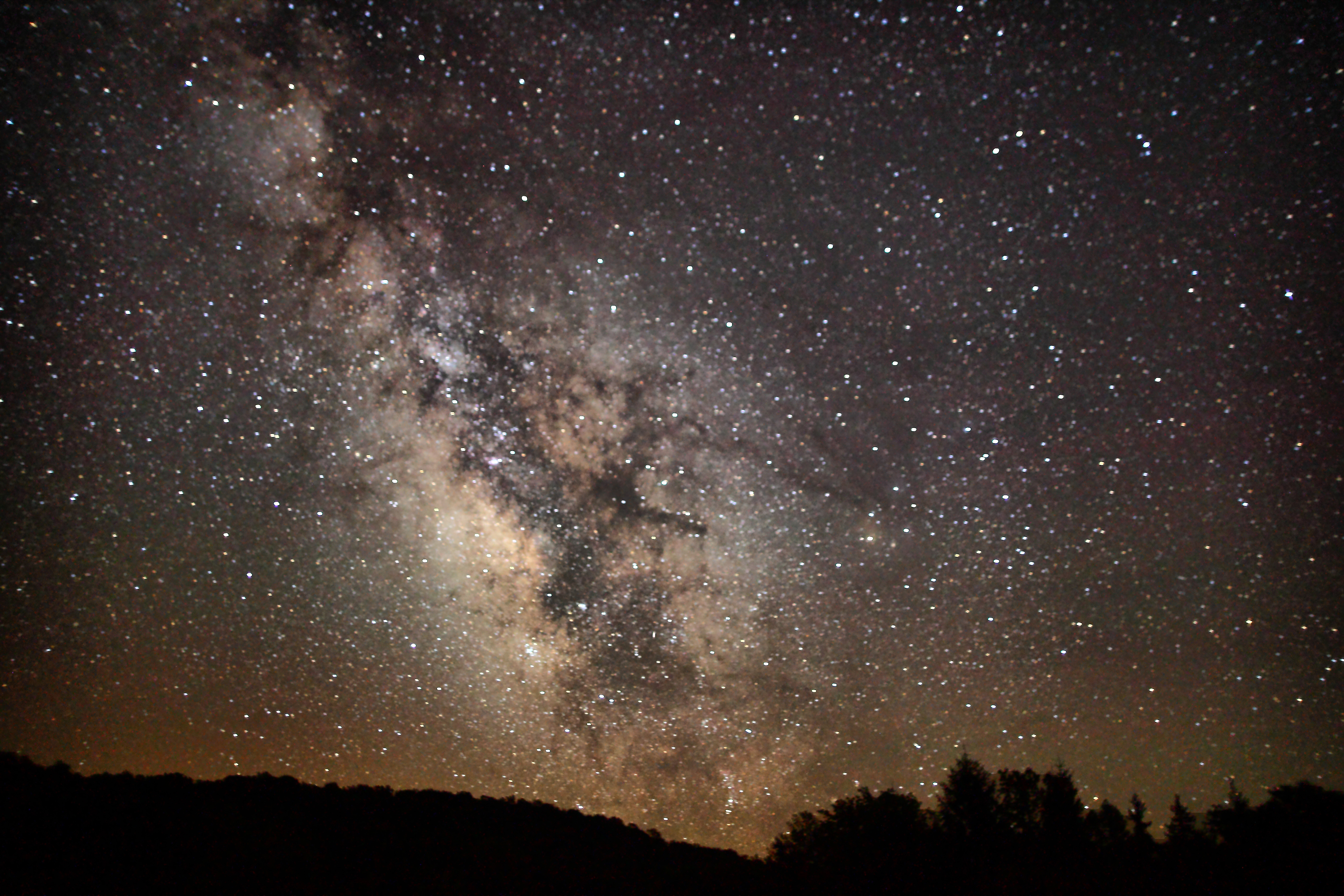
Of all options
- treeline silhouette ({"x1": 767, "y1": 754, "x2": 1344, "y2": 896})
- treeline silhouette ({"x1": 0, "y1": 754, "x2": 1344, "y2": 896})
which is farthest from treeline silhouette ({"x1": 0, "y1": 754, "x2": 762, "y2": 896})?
treeline silhouette ({"x1": 767, "y1": 754, "x2": 1344, "y2": 896})

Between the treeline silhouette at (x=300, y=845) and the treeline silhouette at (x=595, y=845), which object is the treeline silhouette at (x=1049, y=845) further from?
the treeline silhouette at (x=300, y=845)

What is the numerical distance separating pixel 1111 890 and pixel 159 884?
15.0 m

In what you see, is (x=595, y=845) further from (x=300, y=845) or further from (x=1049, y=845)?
(x=1049, y=845)

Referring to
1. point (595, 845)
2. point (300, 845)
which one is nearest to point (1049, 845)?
point (595, 845)

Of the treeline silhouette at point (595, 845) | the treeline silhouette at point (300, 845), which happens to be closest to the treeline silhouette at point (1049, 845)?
the treeline silhouette at point (595, 845)

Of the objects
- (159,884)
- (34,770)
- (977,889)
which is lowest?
(977,889)

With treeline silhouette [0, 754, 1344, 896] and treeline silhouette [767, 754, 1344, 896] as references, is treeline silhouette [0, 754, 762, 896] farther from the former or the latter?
treeline silhouette [767, 754, 1344, 896]

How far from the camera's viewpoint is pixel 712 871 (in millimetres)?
11664

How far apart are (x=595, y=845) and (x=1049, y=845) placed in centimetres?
1370

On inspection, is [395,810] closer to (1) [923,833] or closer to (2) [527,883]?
(2) [527,883]

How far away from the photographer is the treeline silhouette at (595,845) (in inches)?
287

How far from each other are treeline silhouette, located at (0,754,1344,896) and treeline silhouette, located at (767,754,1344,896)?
0.07 meters

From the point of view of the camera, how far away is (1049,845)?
639 inches

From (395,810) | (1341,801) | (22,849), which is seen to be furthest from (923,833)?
(22,849)
